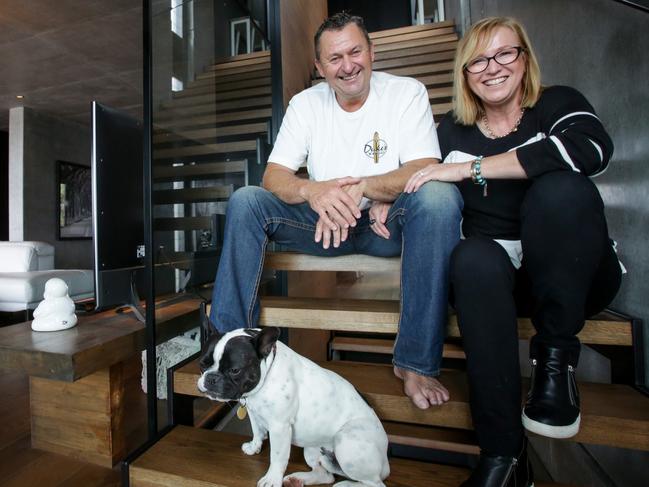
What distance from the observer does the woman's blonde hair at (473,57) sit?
104 cm

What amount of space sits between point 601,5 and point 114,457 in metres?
2.27

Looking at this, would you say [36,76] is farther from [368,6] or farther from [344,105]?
[368,6]

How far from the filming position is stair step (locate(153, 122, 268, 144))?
57.4 inches

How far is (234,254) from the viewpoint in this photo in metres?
1.14

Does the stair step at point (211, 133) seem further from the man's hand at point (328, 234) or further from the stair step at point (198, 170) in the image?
the man's hand at point (328, 234)

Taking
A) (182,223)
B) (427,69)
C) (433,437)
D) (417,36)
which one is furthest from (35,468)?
(417,36)

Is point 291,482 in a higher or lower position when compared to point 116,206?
lower

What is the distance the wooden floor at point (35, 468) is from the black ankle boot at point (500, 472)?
1.21 metres

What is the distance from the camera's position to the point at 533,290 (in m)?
0.86

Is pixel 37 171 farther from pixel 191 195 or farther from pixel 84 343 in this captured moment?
pixel 84 343

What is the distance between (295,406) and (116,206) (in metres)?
1.04

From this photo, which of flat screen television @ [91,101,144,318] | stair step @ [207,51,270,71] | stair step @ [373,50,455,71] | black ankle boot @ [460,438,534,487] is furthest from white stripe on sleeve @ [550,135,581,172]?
stair step @ [373,50,455,71]

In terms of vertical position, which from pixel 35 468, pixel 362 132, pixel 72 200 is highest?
pixel 72 200

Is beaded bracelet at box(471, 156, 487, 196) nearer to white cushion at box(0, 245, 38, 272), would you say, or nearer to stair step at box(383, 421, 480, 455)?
stair step at box(383, 421, 480, 455)
